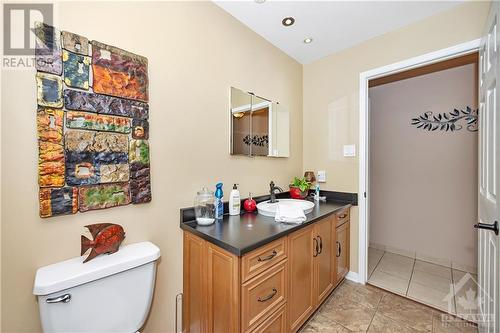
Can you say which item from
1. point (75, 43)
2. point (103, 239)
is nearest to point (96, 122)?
point (75, 43)

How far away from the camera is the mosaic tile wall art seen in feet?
3.09

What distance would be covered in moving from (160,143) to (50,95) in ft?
1.75

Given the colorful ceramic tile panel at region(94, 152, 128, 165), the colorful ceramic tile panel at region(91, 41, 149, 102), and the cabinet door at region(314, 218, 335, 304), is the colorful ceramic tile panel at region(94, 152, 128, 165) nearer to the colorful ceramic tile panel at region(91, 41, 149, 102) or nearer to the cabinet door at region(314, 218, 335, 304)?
the colorful ceramic tile panel at region(91, 41, 149, 102)

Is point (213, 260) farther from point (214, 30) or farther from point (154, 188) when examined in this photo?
point (214, 30)

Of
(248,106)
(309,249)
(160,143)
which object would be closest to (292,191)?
(309,249)

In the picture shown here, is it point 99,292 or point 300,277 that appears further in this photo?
point 300,277

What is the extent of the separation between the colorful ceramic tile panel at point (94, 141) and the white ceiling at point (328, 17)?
1301mm

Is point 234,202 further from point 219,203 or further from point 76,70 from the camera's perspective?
point 76,70

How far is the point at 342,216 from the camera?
80.9 inches

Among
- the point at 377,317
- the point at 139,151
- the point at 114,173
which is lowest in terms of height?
the point at 377,317

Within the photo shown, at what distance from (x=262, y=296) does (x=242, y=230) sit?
1.21ft

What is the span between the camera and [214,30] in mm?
1613

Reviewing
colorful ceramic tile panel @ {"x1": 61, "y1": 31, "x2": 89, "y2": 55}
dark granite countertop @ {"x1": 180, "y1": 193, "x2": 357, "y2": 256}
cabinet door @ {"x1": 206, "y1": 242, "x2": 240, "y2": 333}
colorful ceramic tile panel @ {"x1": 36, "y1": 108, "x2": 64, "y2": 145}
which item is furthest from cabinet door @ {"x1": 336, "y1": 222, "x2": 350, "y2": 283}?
colorful ceramic tile panel @ {"x1": 61, "y1": 31, "x2": 89, "y2": 55}

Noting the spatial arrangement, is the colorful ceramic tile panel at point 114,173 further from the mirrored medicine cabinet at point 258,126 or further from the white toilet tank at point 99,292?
the mirrored medicine cabinet at point 258,126
